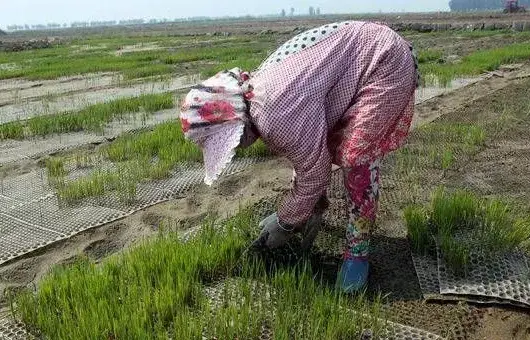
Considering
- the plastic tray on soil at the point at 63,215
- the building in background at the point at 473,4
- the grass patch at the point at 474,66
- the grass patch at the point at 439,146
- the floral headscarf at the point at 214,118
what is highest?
the building in background at the point at 473,4

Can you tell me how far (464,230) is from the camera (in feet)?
8.41

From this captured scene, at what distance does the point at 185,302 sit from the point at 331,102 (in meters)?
0.94

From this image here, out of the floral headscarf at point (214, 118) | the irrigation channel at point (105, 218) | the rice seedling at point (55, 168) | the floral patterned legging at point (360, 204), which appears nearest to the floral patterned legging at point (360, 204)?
the floral patterned legging at point (360, 204)

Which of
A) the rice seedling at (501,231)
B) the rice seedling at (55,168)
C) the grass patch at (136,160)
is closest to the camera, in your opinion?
the rice seedling at (501,231)

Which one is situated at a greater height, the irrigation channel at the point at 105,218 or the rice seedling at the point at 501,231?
the rice seedling at the point at 501,231

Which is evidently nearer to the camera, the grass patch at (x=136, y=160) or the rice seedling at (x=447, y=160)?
the grass patch at (x=136, y=160)

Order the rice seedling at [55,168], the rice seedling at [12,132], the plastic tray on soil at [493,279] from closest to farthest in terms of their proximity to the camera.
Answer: the plastic tray on soil at [493,279] → the rice seedling at [55,168] → the rice seedling at [12,132]

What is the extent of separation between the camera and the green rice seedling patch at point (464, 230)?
7.70ft

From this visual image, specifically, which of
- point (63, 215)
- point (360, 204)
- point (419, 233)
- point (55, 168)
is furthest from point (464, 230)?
point (55, 168)

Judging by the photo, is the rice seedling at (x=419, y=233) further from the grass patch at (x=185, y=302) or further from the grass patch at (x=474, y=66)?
the grass patch at (x=474, y=66)

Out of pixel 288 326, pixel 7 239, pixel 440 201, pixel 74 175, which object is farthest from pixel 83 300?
pixel 74 175

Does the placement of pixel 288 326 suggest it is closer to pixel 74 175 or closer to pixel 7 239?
pixel 7 239

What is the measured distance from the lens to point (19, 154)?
477cm

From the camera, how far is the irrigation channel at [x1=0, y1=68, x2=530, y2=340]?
2143mm
